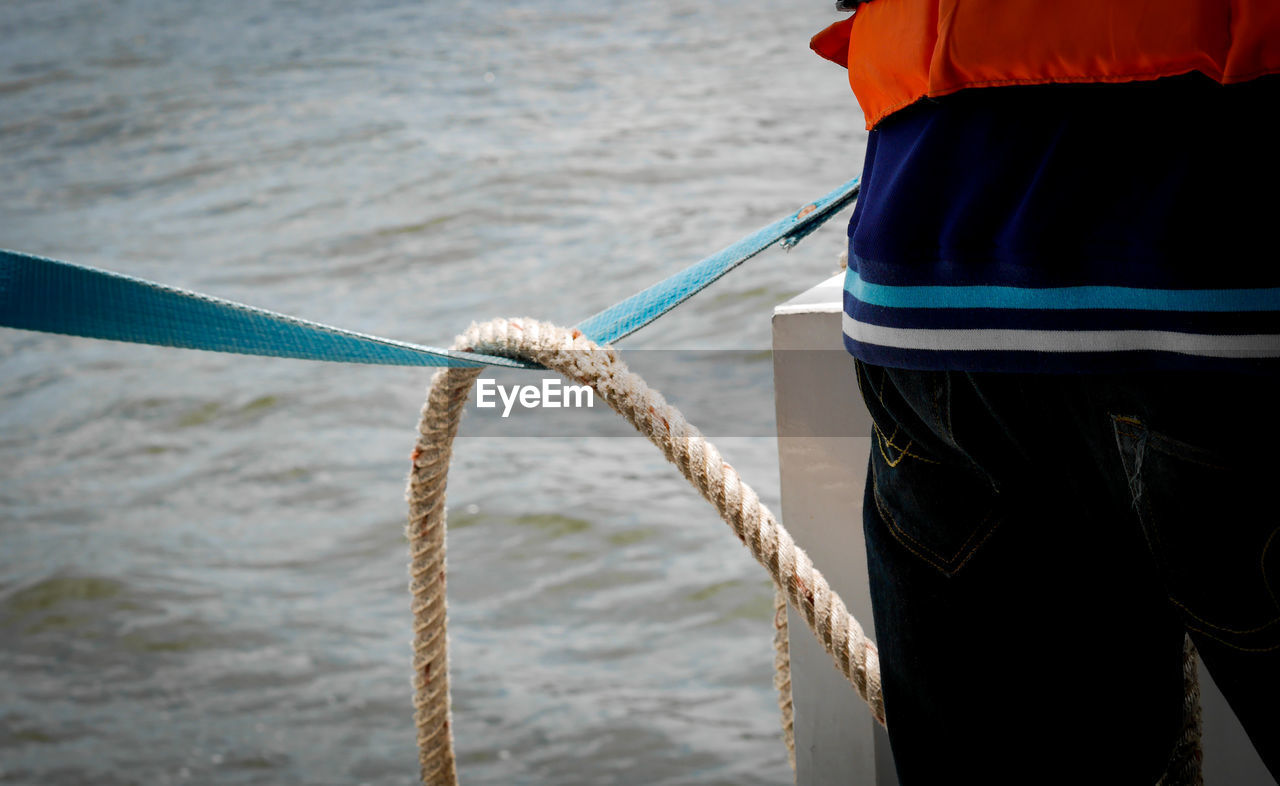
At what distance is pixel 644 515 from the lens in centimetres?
266

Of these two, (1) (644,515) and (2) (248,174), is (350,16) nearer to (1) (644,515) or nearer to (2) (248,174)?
(2) (248,174)

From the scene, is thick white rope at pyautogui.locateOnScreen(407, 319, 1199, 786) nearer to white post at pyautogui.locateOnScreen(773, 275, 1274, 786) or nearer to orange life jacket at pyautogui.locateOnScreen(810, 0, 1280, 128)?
white post at pyautogui.locateOnScreen(773, 275, 1274, 786)

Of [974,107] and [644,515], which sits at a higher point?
[974,107]

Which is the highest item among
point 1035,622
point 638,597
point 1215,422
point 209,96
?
point 1215,422

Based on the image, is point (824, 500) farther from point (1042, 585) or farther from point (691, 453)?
point (1042, 585)

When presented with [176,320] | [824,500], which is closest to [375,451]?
[824,500]

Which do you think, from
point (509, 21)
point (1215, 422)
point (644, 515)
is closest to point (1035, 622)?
point (1215, 422)

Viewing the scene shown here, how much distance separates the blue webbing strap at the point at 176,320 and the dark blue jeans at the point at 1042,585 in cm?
37

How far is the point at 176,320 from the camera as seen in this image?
2.45 ft

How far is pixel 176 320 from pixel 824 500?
570 mm

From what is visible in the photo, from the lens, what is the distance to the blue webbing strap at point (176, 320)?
687 mm

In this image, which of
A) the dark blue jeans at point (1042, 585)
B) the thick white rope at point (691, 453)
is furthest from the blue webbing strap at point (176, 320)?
the dark blue jeans at point (1042, 585)

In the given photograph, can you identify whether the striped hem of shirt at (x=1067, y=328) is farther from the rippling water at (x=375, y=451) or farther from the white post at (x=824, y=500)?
the rippling water at (x=375, y=451)

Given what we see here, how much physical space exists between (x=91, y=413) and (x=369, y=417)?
0.95m
